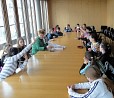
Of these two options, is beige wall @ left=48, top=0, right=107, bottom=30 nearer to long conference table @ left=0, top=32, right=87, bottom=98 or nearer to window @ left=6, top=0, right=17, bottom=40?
window @ left=6, top=0, right=17, bottom=40

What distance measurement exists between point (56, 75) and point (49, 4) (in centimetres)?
1140

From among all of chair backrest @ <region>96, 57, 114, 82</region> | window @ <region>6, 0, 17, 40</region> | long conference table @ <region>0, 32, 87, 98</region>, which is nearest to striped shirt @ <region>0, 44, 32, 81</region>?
long conference table @ <region>0, 32, 87, 98</region>

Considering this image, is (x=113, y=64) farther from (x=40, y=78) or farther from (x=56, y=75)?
(x=40, y=78)

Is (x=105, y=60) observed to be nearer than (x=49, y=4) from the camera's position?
Yes

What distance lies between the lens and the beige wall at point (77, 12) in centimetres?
1338

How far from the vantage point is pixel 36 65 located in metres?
3.22

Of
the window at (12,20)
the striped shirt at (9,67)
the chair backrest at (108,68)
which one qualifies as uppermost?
the window at (12,20)

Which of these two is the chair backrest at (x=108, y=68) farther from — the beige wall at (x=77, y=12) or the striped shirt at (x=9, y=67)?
the beige wall at (x=77, y=12)

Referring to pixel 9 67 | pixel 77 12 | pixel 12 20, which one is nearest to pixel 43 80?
pixel 9 67

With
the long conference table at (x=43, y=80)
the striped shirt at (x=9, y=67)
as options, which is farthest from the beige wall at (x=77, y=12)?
the striped shirt at (x=9, y=67)

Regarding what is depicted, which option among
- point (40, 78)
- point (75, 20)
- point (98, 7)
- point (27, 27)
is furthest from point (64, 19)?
point (40, 78)

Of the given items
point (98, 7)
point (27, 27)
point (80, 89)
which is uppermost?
point (98, 7)

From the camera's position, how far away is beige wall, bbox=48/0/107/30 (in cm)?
1338

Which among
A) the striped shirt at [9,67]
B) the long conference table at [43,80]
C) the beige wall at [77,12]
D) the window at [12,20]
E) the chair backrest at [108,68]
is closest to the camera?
the long conference table at [43,80]
